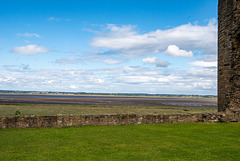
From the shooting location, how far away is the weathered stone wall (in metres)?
9.58

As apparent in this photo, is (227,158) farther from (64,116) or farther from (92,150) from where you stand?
(64,116)

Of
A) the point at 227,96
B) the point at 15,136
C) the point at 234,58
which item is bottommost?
the point at 15,136

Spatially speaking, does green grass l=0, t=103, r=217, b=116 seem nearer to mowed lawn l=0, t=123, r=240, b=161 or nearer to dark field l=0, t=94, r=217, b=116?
dark field l=0, t=94, r=217, b=116

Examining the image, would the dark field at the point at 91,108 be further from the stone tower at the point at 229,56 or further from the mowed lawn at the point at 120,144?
the mowed lawn at the point at 120,144

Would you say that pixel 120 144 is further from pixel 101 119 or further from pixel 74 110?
pixel 74 110

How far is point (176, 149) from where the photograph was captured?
6.40 metres

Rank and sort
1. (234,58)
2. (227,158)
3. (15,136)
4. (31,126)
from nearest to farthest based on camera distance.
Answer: (227,158)
(15,136)
(31,126)
(234,58)

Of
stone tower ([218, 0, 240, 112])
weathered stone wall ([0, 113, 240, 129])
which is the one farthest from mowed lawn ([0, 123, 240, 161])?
stone tower ([218, 0, 240, 112])

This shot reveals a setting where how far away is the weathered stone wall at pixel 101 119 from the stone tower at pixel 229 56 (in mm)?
1305

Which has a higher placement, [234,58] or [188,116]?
[234,58]

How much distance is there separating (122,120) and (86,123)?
64.7 inches

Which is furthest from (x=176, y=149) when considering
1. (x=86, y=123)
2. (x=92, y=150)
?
(x=86, y=123)

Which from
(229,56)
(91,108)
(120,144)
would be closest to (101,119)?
(120,144)

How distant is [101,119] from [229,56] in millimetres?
7835
